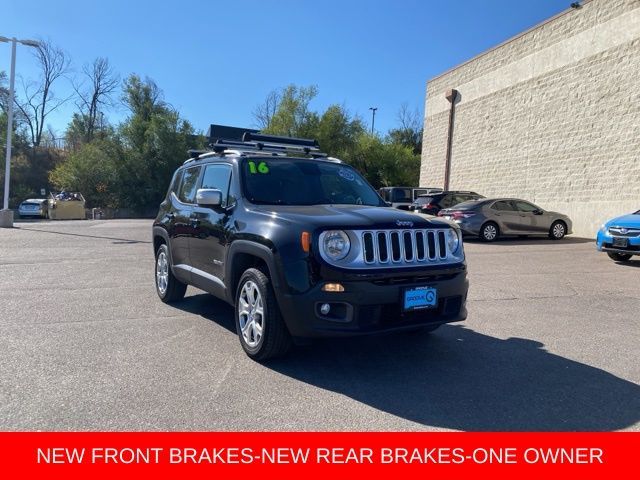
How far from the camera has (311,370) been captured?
4.38 meters

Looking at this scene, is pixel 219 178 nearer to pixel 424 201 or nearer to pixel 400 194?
pixel 424 201

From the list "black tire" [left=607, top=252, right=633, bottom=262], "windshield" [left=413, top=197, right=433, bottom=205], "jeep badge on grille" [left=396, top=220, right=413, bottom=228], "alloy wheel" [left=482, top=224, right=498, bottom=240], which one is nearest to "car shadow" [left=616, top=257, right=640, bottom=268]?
"black tire" [left=607, top=252, right=633, bottom=262]

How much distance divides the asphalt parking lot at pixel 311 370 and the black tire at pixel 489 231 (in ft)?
28.6

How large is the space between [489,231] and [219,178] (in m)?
12.5

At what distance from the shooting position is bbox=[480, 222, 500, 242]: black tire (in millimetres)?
16266

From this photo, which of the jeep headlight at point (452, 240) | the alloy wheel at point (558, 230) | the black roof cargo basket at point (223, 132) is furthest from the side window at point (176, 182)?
the alloy wheel at point (558, 230)

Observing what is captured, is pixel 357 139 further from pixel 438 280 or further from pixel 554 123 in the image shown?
pixel 438 280

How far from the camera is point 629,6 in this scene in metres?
17.2

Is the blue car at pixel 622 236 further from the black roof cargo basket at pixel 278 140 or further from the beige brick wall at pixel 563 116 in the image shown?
the black roof cargo basket at pixel 278 140

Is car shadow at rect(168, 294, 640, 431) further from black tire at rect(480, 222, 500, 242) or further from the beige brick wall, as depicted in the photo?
the beige brick wall

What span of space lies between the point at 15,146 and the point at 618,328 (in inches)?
2305

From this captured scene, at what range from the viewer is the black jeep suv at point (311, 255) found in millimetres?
4031
